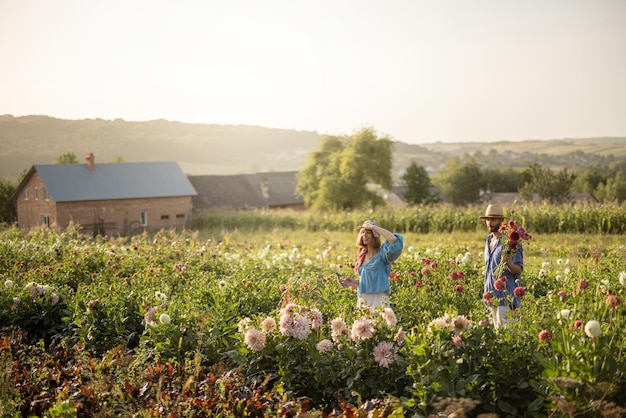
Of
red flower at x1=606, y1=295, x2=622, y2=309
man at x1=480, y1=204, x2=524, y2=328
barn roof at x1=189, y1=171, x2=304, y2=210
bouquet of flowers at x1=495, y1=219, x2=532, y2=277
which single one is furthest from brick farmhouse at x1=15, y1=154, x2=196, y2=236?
red flower at x1=606, y1=295, x2=622, y2=309

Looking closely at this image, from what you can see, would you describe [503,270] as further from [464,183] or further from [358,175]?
[464,183]

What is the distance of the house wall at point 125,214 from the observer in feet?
108

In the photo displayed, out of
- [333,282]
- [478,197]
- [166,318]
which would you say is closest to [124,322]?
[166,318]

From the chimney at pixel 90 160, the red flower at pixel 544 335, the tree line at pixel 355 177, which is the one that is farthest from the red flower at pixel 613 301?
the chimney at pixel 90 160

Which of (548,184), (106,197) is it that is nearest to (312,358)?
(106,197)

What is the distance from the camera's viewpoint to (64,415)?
3.50 m

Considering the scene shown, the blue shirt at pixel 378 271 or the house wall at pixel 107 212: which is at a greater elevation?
the blue shirt at pixel 378 271

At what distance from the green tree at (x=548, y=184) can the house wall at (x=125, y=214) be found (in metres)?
25.7

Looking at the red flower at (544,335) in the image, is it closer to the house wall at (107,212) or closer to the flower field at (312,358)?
the flower field at (312,358)

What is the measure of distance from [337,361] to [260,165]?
9271 cm

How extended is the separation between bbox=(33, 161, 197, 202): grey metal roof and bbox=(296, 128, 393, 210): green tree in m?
11.8

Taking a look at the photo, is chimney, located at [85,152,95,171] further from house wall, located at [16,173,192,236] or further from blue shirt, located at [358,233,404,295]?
blue shirt, located at [358,233,404,295]

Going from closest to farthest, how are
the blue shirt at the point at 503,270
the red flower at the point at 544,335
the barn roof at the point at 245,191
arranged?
1. the red flower at the point at 544,335
2. the blue shirt at the point at 503,270
3. the barn roof at the point at 245,191

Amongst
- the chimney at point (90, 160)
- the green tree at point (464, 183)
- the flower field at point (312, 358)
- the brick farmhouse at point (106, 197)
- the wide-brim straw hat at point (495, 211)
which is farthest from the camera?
the green tree at point (464, 183)
